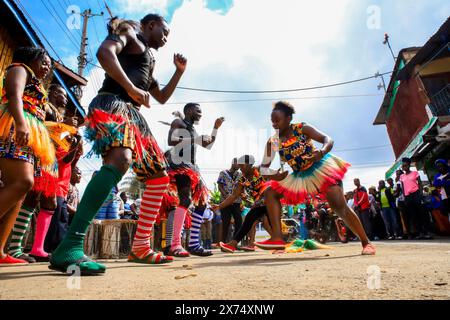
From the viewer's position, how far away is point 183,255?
3.83 m

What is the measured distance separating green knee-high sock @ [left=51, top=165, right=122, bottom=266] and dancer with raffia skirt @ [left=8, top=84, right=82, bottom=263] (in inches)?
51.5

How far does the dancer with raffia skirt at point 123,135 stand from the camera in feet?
5.83

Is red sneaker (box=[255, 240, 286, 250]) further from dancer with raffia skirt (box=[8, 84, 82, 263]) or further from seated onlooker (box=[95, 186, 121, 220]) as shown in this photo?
seated onlooker (box=[95, 186, 121, 220])

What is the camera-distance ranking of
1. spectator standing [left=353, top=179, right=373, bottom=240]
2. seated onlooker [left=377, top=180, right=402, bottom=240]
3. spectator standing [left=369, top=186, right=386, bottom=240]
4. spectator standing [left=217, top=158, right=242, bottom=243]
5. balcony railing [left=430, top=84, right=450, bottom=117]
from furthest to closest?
balcony railing [left=430, top=84, right=450, bottom=117] → spectator standing [left=369, top=186, right=386, bottom=240] → spectator standing [left=353, top=179, right=373, bottom=240] → seated onlooker [left=377, top=180, right=402, bottom=240] → spectator standing [left=217, top=158, right=242, bottom=243]

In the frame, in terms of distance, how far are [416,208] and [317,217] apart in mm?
4238

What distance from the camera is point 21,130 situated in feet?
6.45

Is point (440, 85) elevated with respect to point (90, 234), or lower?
elevated

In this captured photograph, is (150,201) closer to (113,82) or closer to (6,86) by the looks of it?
(113,82)

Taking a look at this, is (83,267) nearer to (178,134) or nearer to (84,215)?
(84,215)

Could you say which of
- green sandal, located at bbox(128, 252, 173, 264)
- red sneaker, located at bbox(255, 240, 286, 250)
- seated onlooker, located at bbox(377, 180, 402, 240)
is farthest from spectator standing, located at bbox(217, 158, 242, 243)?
seated onlooker, located at bbox(377, 180, 402, 240)

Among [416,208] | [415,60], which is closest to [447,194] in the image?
[416,208]

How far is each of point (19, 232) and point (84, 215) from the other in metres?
2.09

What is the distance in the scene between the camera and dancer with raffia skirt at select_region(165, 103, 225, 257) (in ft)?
→ 13.1
